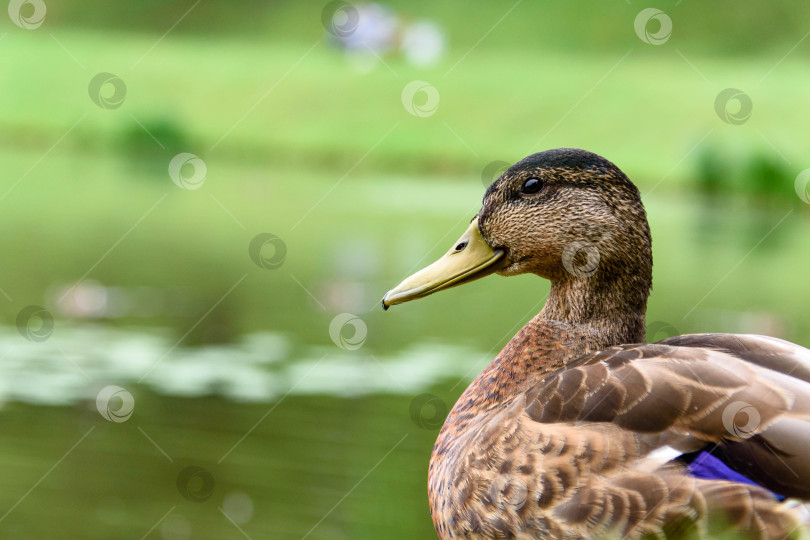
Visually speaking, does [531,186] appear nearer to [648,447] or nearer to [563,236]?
[563,236]

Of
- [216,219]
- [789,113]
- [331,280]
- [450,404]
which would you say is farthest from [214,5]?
[450,404]

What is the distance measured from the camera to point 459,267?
2783mm

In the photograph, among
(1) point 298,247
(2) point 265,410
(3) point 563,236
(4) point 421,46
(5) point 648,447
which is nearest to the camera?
(5) point 648,447

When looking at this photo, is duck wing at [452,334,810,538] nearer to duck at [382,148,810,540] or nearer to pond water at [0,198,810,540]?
duck at [382,148,810,540]

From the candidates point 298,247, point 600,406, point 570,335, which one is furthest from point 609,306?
point 298,247

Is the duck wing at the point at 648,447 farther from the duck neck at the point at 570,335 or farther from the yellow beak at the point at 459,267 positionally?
the yellow beak at the point at 459,267

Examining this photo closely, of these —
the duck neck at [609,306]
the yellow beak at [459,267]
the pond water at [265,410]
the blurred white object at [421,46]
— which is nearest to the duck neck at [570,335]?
the duck neck at [609,306]

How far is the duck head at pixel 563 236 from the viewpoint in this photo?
264 cm

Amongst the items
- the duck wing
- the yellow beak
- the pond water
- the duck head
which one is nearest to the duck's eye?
the duck head

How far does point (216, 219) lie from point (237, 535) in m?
7.53

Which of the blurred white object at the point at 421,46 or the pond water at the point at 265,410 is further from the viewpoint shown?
the blurred white object at the point at 421,46

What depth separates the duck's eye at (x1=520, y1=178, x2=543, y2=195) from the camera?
2736mm

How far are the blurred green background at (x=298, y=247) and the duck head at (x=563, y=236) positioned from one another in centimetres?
116

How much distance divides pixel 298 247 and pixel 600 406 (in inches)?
261
